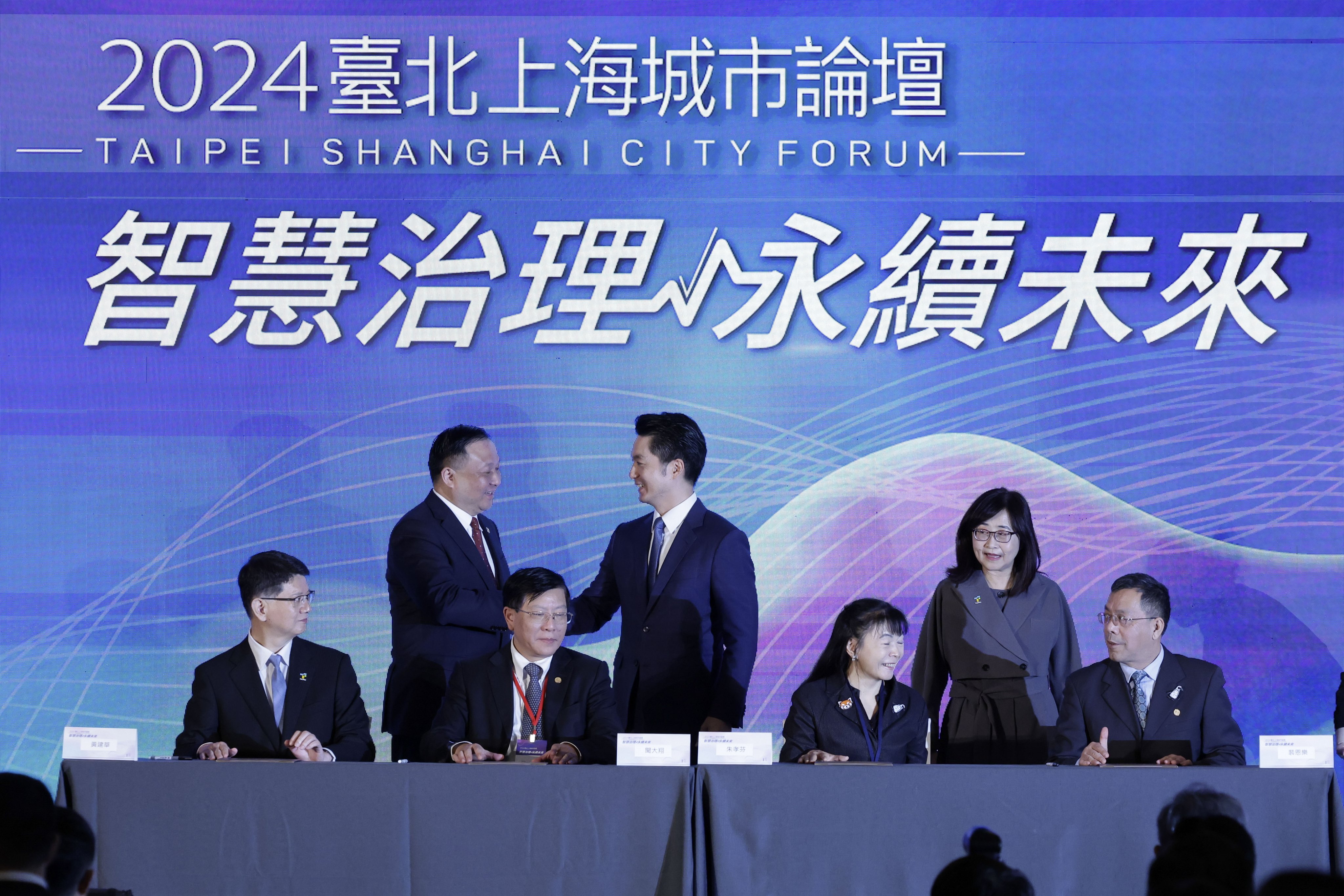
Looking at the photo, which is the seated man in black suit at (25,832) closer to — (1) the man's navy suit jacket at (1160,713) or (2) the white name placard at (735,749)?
(2) the white name placard at (735,749)

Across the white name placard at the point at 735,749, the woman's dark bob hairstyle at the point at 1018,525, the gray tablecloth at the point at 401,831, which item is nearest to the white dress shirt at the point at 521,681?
the gray tablecloth at the point at 401,831

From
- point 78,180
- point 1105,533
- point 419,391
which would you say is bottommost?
point 1105,533

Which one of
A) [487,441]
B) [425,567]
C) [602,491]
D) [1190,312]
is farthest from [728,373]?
[1190,312]

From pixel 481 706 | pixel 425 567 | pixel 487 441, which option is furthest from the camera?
pixel 487 441

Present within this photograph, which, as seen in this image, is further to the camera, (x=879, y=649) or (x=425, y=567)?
(x=425, y=567)

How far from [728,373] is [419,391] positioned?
110 cm

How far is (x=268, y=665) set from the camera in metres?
3.69

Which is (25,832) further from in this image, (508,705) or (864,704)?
(864,704)

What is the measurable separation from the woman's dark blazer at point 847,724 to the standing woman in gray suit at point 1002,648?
1.20ft

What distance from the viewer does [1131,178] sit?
491cm

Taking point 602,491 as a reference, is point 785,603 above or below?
below

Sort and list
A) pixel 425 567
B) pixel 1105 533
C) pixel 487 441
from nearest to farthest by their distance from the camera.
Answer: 1. pixel 425 567
2. pixel 487 441
3. pixel 1105 533

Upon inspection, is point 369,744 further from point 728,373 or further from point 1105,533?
point 1105,533

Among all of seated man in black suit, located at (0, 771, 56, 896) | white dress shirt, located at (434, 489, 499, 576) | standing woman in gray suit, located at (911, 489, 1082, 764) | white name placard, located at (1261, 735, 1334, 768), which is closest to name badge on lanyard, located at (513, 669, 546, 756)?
white dress shirt, located at (434, 489, 499, 576)
